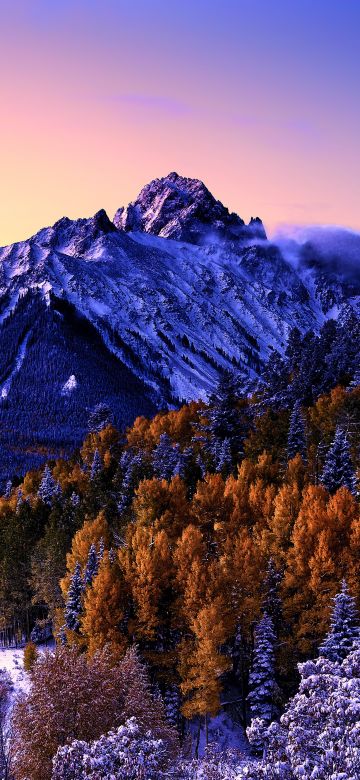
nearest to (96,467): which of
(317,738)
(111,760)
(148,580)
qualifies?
(148,580)

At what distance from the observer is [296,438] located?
79.6 meters

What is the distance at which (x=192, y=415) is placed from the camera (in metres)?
110

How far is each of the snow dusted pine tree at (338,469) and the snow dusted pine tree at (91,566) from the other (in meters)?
26.5

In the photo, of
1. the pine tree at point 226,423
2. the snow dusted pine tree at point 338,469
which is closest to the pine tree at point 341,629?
the snow dusted pine tree at point 338,469

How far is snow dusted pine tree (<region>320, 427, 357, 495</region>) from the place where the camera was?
219 ft

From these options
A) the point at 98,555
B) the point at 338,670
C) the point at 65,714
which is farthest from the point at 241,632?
the point at 338,670

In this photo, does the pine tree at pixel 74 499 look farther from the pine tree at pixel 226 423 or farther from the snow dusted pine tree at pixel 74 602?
the snow dusted pine tree at pixel 74 602

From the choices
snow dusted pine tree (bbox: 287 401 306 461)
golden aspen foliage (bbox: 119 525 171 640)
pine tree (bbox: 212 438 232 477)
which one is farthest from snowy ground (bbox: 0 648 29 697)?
snow dusted pine tree (bbox: 287 401 306 461)

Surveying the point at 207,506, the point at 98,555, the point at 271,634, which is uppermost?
the point at 207,506

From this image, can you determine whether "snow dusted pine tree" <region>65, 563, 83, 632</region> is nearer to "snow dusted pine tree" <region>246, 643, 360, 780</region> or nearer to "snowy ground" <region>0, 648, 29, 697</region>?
"snowy ground" <region>0, 648, 29, 697</region>

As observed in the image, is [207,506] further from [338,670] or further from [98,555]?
[338,670]

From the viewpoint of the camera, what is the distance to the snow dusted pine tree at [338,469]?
66.8m

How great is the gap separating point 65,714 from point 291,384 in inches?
2947

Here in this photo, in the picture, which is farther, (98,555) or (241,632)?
(98,555)
